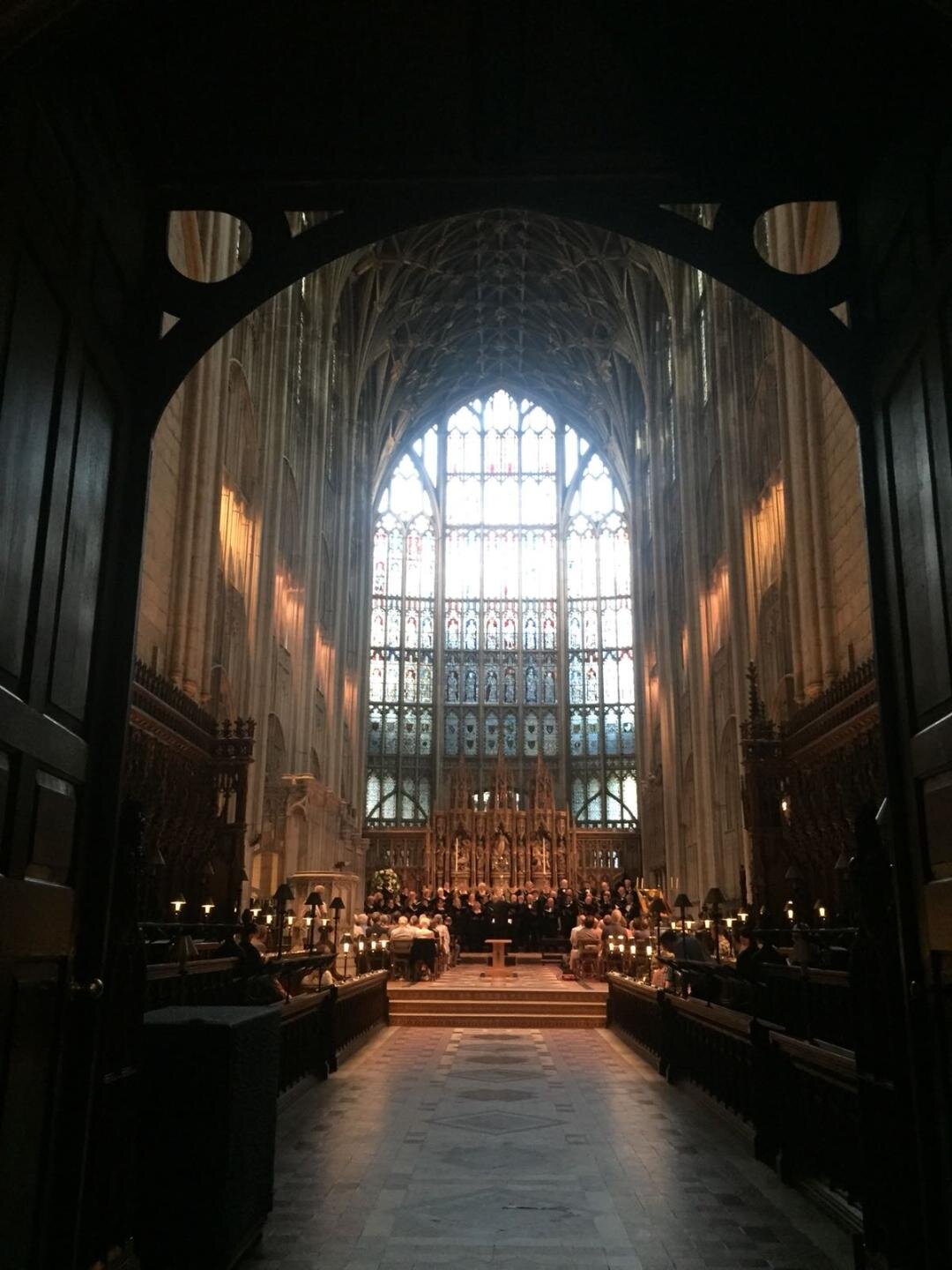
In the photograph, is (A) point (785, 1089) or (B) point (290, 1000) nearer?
(A) point (785, 1089)

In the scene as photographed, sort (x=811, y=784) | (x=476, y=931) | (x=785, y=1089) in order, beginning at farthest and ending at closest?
(x=476, y=931)
(x=811, y=784)
(x=785, y=1089)

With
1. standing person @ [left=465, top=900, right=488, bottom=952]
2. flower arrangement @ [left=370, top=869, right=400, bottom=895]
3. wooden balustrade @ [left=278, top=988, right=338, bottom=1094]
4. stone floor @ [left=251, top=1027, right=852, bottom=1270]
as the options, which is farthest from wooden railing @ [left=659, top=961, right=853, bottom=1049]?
flower arrangement @ [left=370, top=869, right=400, bottom=895]

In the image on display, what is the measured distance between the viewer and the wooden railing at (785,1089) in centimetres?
529

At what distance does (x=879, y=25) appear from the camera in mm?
3748

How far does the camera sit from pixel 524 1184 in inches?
234

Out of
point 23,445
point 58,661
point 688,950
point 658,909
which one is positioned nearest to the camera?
point 23,445

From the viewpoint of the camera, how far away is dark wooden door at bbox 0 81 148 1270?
3256 millimetres

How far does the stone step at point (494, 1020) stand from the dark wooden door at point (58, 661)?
1336 cm

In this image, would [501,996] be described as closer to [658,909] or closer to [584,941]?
[584,941]

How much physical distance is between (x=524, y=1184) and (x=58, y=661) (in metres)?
4.11

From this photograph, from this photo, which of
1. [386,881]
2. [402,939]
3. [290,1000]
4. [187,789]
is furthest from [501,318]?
[290,1000]

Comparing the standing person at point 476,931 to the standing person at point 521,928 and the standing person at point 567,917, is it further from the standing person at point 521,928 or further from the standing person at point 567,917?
the standing person at point 567,917

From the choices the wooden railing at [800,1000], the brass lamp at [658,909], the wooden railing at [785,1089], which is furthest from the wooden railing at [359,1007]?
the brass lamp at [658,909]

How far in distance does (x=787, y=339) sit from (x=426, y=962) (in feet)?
44.3
